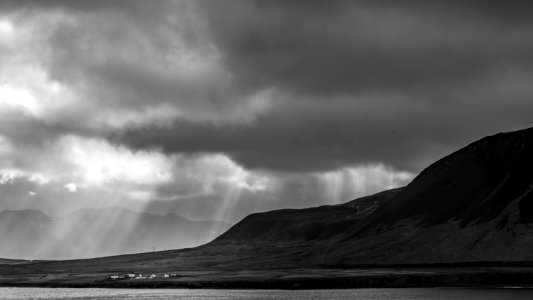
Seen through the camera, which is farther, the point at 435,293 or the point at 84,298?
the point at 84,298

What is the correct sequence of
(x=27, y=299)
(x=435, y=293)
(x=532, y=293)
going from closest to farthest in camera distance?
(x=532, y=293) → (x=435, y=293) → (x=27, y=299)

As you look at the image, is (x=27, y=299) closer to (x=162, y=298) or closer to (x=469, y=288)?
(x=162, y=298)

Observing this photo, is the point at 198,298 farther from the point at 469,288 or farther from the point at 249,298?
the point at 469,288

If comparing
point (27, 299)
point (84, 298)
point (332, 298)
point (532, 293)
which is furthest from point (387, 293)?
point (27, 299)

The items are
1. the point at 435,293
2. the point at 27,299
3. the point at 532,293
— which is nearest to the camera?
the point at 532,293

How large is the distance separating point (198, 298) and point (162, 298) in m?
10.7

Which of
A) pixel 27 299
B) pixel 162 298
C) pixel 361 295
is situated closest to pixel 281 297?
pixel 361 295

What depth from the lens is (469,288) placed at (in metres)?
191

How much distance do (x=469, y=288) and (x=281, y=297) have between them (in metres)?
57.1

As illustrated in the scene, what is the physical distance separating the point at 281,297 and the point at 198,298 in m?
23.5

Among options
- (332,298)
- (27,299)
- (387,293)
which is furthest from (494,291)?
(27,299)

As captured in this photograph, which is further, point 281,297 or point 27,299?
point 27,299

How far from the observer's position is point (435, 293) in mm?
173875

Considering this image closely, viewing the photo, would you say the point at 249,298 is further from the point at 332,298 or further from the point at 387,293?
the point at 387,293
